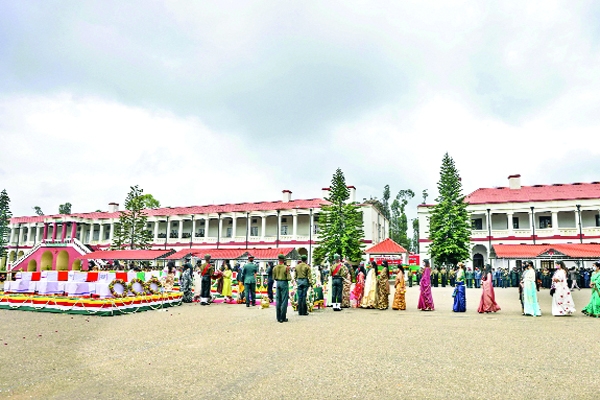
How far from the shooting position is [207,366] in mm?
5719

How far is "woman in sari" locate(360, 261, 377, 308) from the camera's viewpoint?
13.9 metres

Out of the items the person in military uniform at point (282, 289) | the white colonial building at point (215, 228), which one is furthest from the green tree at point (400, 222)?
the person in military uniform at point (282, 289)

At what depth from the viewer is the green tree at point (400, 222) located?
66625mm

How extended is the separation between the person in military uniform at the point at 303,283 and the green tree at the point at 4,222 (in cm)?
5985

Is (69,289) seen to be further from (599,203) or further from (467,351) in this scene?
(599,203)

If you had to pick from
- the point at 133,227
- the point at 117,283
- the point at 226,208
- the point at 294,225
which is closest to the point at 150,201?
the point at 133,227

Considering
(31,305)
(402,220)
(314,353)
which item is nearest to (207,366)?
(314,353)

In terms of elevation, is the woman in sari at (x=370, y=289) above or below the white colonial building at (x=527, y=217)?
below

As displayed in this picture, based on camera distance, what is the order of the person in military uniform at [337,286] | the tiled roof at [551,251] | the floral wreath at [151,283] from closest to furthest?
the person in military uniform at [337,286] → the floral wreath at [151,283] → the tiled roof at [551,251]

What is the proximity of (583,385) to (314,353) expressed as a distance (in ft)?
11.4

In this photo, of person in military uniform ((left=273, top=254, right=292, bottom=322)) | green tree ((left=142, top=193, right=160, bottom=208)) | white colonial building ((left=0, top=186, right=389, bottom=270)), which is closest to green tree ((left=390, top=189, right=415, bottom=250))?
white colonial building ((left=0, top=186, right=389, bottom=270))

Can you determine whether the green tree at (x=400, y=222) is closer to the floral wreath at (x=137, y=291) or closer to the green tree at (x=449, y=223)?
the green tree at (x=449, y=223)

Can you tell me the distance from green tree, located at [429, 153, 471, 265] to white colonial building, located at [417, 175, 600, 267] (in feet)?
6.67

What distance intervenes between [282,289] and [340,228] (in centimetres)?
2628
